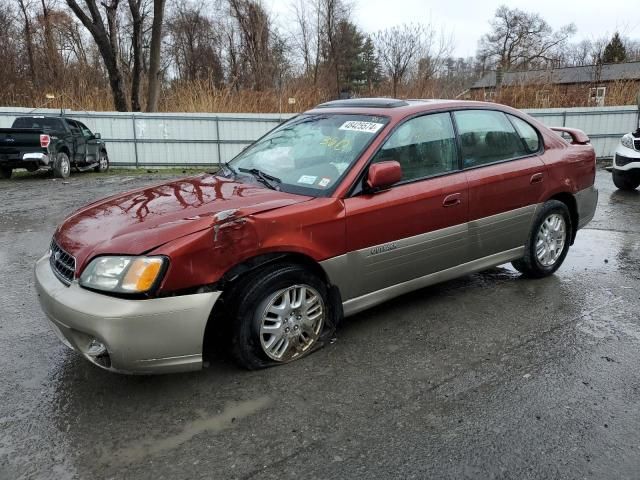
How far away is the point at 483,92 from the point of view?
65.6 ft

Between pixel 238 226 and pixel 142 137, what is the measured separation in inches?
557

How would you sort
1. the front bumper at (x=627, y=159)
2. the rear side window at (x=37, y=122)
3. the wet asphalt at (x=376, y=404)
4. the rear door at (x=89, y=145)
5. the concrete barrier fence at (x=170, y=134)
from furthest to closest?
the concrete barrier fence at (x=170, y=134) < the rear door at (x=89, y=145) < the rear side window at (x=37, y=122) < the front bumper at (x=627, y=159) < the wet asphalt at (x=376, y=404)

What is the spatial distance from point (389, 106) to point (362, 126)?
34 centimetres

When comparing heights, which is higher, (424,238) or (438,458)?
(424,238)

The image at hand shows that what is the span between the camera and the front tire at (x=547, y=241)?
15.5 ft

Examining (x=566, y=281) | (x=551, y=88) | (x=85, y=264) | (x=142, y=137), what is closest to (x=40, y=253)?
(x=85, y=264)

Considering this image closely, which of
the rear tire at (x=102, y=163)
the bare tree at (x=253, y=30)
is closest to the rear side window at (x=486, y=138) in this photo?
the rear tire at (x=102, y=163)

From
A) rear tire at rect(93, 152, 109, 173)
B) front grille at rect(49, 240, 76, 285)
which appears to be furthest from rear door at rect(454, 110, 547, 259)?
rear tire at rect(93, 152, 109, 173)

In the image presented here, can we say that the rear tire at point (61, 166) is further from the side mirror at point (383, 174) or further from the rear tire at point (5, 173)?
the side mirror at point (383, 174)

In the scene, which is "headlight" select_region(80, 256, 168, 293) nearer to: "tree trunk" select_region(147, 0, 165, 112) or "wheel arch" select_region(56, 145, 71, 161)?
"wheel arch" select_region(56, 145, 71, 161)

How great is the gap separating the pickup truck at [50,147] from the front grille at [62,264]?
1038 centimetres

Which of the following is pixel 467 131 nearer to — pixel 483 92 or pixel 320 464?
pixel 320 464

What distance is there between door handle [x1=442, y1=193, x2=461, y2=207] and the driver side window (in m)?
0.20

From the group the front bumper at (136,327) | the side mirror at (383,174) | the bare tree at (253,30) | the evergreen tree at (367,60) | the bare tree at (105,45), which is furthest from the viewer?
the evergreen tree at (367,60)
